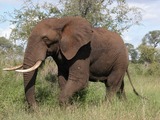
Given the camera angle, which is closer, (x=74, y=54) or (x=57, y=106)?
(x=57, y=106)

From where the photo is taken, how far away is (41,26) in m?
9.31

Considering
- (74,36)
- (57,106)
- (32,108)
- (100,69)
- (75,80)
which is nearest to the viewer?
(32,108)

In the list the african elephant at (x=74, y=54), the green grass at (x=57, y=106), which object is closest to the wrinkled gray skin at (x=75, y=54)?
the african elephant at (x=74, y=54)

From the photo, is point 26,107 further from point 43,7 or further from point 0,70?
point 43,7

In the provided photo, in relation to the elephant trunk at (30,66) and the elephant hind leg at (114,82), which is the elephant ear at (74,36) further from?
the elephant hind leg at (114,82)

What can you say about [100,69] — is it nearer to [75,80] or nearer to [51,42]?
[75,80]

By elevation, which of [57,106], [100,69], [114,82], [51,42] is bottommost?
[57,106]

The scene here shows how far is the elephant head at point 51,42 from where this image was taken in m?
9.01

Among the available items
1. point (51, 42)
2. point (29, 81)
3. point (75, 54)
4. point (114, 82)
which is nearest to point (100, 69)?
point (114, 82)

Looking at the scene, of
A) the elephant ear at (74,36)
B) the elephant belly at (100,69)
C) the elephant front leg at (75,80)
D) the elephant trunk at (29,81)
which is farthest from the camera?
the elephant belly at (100,69)

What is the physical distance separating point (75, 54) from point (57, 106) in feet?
4.00

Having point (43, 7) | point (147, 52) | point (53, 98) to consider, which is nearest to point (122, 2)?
point (43, 7)

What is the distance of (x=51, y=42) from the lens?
367 inches

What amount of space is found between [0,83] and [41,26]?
5.22 ft
